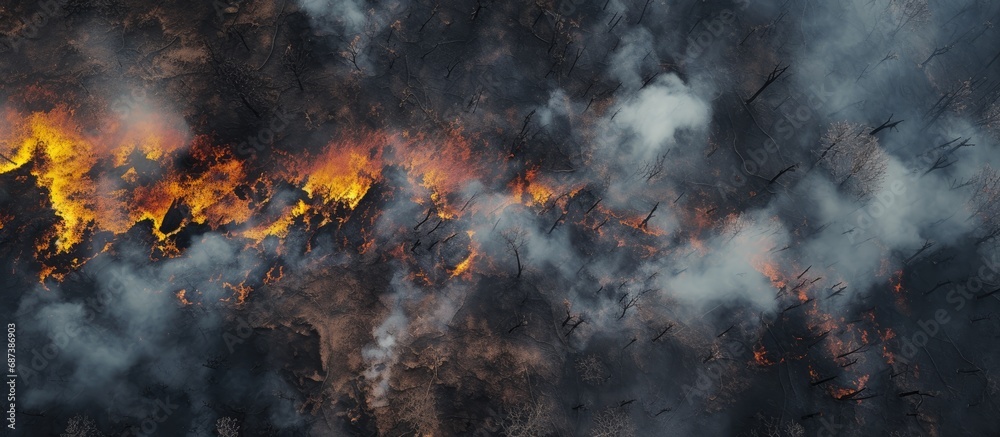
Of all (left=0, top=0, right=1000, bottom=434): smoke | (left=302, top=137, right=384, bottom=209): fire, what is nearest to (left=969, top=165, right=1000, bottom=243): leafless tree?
(left=0, top=0, right=1000, bottom=434): smoke

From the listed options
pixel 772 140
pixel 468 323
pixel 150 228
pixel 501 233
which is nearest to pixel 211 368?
pixel 150 228

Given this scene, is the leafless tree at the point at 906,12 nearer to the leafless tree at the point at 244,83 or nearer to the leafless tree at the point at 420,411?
the leafless tree at the point at 420,411

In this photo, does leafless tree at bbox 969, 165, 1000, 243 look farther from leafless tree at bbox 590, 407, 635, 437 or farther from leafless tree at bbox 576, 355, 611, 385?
leafless tree at bbox 576, 355, 611, 385

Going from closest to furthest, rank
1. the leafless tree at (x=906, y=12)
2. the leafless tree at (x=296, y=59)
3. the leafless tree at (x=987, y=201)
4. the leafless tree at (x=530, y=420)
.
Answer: the leafless tree at (x=530, y=420)
the leafless tree at (x=296, y=59)
the leafless tree at (x=987, y=201)
the leafless tree at (x=906, y=12)

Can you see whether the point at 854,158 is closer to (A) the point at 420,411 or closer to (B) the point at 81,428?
(A) the point at 420,411

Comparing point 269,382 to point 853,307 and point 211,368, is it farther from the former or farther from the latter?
point 853,307

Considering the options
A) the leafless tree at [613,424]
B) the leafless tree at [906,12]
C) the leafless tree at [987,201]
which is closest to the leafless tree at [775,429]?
the leafless tree at [613,424]
